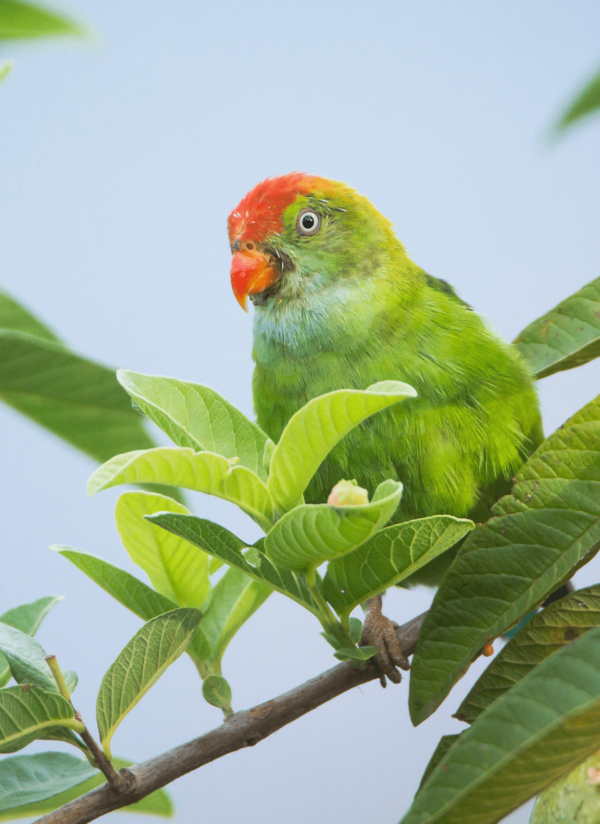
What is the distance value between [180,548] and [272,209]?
0.45 meters

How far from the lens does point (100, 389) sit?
650mm

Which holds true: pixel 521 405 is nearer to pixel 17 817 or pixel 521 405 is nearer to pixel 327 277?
pixel 327 277

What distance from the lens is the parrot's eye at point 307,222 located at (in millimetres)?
823

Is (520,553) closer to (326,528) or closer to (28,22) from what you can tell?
(326,528)

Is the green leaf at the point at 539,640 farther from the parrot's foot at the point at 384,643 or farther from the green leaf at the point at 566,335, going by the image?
the green leaf at the point at 566,335

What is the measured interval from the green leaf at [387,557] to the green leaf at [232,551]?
22 millimetres

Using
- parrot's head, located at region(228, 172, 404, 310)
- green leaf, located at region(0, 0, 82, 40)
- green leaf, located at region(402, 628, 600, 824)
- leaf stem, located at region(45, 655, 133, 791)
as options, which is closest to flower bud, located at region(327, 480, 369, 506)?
green leaf, located at region(402, 628, 600, 824)

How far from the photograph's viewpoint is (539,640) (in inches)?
17.8

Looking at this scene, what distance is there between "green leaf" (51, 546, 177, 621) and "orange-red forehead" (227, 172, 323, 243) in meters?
0.45

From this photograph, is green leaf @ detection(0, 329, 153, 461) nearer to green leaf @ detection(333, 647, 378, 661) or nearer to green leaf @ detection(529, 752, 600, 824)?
green leaf @ detection(333, 647, 378, 661)

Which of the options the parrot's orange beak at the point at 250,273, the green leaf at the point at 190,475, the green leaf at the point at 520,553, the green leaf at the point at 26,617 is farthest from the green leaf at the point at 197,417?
the parrot's orange beak at the point at 250,273

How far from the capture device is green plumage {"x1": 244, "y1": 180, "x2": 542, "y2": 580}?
68 cm

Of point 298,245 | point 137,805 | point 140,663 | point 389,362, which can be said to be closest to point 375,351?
point 389,362

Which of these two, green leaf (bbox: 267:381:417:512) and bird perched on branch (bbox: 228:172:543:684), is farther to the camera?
bird perched on branch (bbox: 228:172:543:684)
